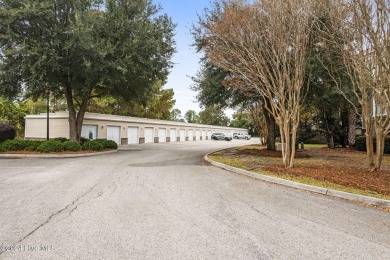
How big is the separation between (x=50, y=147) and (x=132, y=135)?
14.5 metres

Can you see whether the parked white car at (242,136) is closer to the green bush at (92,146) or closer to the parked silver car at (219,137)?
the parked silver car at (219,137)

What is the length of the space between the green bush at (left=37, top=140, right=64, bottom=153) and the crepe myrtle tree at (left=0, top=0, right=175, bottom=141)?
3.04 metres

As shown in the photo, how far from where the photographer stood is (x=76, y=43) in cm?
1477

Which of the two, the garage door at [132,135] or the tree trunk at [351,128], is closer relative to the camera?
the tree trunk at [351,128]

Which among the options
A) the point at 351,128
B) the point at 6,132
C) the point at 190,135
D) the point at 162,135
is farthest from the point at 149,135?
the point at 351,128

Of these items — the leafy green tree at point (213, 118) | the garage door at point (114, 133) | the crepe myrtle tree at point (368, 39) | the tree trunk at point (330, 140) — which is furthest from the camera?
the leafy green tree at point (213, 118)

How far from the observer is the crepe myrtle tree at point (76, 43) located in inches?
584

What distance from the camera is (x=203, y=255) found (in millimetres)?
3389

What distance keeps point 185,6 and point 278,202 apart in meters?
11.4

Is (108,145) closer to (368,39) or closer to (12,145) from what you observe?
(12,145)

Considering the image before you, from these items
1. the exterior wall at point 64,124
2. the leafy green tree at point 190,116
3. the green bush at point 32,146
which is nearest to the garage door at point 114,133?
the exterior wall at point 64,124

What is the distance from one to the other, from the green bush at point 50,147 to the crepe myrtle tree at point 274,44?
10565 millimetres

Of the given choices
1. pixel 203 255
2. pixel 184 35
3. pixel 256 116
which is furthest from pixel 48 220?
pixel 256 116

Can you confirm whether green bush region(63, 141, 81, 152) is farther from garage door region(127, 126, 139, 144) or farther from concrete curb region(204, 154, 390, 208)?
garage door region(127, 126, 139, 144)
